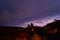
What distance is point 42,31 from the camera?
26.0m

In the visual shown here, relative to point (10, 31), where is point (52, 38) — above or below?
Answer: below

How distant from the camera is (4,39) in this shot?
29.6m

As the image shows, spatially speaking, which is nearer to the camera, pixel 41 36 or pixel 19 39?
A: pixel 41 36

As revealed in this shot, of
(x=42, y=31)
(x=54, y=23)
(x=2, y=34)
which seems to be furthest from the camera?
(x=2, y=34)

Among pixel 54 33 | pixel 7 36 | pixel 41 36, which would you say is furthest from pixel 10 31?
pixel 54 33

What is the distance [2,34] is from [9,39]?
5.49 feet

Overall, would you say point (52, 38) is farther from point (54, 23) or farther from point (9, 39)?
point (9, 39)

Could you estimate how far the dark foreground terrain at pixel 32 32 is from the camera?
1044 inches

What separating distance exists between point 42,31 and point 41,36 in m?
1.48

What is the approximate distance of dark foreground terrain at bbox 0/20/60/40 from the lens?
2651 cm

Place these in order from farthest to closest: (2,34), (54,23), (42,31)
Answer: (2,34)
(54,23)
(42,31)

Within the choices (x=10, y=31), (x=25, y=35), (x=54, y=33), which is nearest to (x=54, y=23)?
(x=54, y=33)

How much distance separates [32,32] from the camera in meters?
28.5

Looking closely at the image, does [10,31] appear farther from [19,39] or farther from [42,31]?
[42,31]
